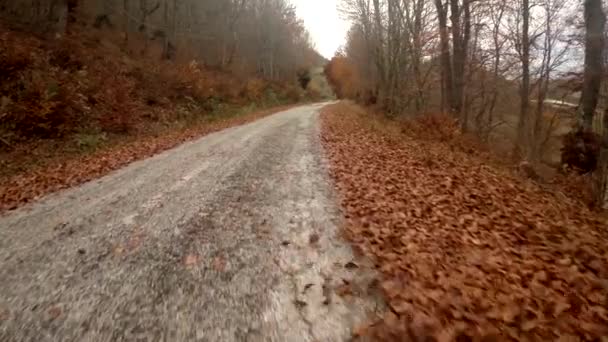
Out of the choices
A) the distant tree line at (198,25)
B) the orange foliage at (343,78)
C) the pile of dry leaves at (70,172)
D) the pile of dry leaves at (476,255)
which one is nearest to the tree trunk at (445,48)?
the pile of dry leaves at (476,255)

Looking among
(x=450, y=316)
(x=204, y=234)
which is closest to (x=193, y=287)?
(x=204, y=234)

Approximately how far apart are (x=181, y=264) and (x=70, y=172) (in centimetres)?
670

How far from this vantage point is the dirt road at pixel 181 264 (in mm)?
2826

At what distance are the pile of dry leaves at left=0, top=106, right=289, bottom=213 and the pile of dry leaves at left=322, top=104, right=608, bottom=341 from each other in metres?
5.99

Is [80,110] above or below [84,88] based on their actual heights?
below

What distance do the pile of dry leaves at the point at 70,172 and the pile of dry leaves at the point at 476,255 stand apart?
599 cm

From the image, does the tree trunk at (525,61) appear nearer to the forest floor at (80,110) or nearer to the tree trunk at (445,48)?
the tree trunk at (445,48)

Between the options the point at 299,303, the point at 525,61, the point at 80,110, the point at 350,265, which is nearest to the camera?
the point at 299,303

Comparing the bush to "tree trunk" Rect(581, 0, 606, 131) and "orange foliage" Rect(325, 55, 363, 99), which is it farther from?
"orange foliage" Rect(325, 55, 363, 99)

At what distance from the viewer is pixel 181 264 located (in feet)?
12.4

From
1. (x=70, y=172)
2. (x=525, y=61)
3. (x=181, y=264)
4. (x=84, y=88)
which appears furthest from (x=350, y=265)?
(x=525, y=61)

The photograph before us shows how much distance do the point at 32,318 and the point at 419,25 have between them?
62.8ft

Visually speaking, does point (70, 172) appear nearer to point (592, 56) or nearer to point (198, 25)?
point (592, 56)

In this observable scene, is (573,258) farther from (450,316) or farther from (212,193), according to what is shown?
(212,193)
